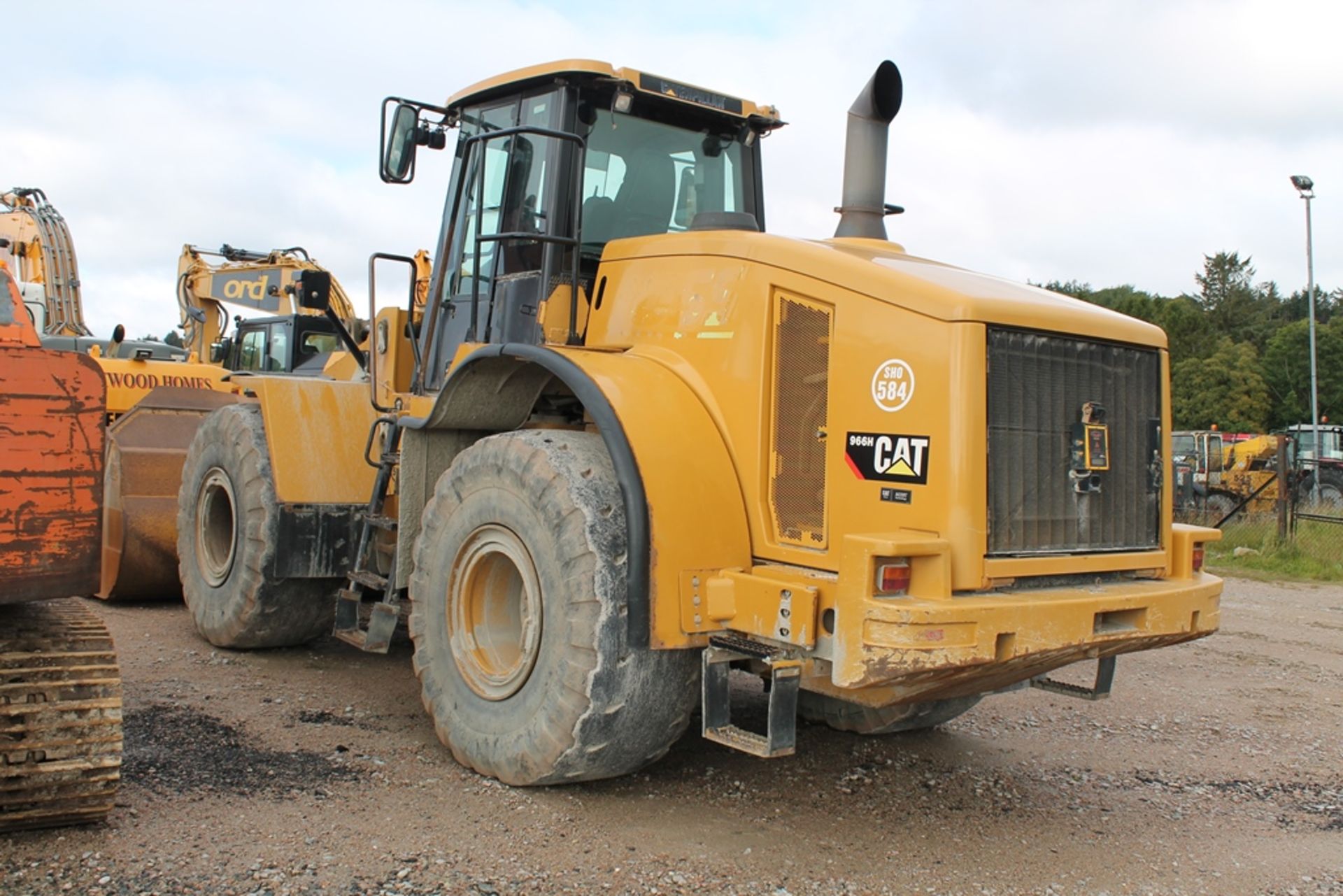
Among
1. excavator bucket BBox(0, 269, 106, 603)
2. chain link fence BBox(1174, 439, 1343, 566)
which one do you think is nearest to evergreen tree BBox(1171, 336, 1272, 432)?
chain link fence BBox(1174, 439, 1343, 566)

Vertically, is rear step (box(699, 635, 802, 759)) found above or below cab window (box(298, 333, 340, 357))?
below

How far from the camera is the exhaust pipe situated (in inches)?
207

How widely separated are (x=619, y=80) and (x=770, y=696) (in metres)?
2.98

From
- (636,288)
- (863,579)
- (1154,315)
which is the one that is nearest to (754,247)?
(636,288)

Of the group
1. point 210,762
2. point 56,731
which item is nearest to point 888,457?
point 56,731

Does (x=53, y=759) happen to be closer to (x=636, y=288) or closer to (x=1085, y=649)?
(x=636, y=288)

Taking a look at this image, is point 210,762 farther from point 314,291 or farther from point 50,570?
point 314,291

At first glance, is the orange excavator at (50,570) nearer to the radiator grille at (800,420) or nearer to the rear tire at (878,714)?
the radiator grille at (800,420)

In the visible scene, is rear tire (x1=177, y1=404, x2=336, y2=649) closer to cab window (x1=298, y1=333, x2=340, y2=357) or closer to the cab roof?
the cab roof

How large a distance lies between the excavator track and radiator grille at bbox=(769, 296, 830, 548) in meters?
2.34

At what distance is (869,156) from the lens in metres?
5.41

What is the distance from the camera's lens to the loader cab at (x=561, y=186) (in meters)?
5.72

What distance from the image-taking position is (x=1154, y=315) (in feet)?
162

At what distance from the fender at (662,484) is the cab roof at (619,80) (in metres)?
1.50
